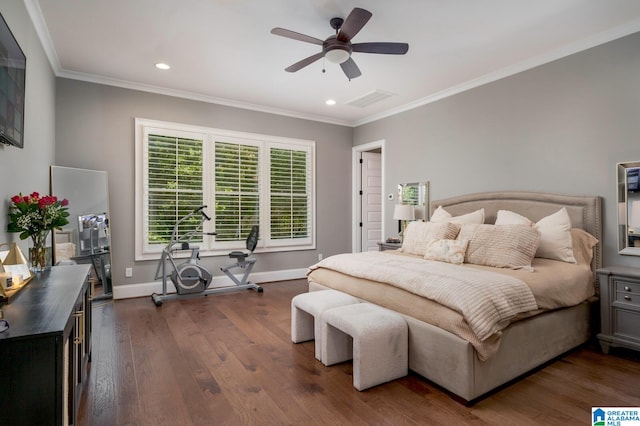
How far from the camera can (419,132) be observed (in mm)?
5281

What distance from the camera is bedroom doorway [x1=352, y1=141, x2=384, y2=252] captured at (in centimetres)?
660

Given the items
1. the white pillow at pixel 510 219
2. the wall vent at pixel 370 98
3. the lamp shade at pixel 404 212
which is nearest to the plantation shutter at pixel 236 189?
the wall vent at pixel 370 98

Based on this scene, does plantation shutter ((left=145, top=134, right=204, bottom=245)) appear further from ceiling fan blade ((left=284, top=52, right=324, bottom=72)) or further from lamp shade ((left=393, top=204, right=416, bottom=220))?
lamp shade ((left=393, top=204, right=416, bottom=220))

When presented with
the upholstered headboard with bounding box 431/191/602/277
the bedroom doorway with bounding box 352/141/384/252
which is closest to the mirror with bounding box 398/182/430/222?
the upholstered headboard with bounding box 431/191/602/277

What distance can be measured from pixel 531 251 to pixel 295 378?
2.39 meters

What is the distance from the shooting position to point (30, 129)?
9.69 ft

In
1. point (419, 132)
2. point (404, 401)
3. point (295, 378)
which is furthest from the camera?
point (419, 132)

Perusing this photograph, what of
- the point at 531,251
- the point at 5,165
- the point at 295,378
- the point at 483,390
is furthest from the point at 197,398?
the point at 531,251

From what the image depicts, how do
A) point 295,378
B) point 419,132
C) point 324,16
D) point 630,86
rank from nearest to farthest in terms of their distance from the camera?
point 295,378 → point 324,16 → point 630,86 → point 419,132

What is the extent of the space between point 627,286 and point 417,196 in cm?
284

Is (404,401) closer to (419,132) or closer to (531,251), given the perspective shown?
(531,251)

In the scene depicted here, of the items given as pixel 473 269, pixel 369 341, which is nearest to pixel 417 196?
pixel 473 269

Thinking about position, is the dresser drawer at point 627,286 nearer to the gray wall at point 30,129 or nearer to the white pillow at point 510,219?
the white pillow at point 510,219

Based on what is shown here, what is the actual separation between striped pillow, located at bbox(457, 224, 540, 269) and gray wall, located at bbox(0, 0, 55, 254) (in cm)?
386
